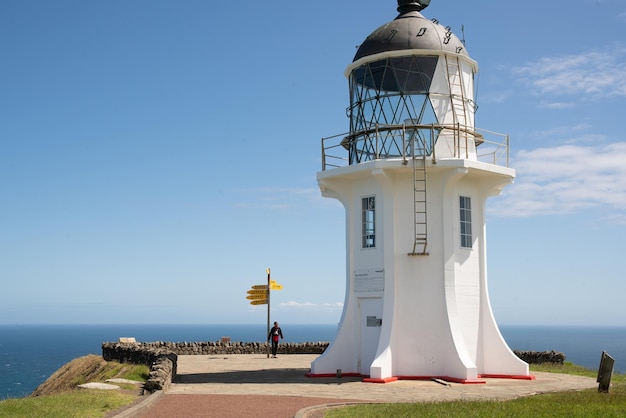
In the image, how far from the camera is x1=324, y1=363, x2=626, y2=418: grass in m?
14.7

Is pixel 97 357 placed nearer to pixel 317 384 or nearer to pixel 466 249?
pixel 317 384

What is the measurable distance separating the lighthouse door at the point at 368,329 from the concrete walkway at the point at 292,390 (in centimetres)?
101

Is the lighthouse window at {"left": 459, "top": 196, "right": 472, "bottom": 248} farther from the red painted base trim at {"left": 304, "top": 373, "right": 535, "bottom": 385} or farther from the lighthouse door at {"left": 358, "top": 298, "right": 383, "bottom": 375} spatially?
the red painted base trim at {"left": 304, "top": 373, "right": 535, "bottom": 385}

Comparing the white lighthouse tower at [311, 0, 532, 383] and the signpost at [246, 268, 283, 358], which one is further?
the signpost at [246, 268, 283, 358]

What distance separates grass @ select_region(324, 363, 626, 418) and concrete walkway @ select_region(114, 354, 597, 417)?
1.16 meters

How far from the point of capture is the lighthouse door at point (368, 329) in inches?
946

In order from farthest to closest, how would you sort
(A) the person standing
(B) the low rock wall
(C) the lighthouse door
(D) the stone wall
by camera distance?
1. (A) the person standing
2. (B) the low rock wall
3. (C) the lighthouse door
4. (D) the stone wall

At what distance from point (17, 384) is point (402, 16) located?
74993 millimetres

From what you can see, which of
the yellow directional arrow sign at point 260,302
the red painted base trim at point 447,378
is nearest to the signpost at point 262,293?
the yellow directional arrow sign at point 260,302

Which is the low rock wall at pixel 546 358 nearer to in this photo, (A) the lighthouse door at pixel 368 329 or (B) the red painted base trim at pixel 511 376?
(B) the red painted base trim at pixel 511 376

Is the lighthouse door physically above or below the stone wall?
above

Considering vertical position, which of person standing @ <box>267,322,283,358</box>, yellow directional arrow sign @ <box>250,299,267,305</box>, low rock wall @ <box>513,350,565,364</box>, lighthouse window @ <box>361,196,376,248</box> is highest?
lighthouse window @ <box>361,196,376,248</box>

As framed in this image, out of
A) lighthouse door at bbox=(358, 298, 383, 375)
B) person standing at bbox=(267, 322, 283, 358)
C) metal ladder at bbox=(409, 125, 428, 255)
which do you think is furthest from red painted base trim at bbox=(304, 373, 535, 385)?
person standing at bbox=(267, 322, 283, 358)

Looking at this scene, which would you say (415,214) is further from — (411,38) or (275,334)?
(275,334)
